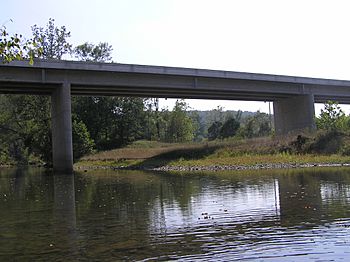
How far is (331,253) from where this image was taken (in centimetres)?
750

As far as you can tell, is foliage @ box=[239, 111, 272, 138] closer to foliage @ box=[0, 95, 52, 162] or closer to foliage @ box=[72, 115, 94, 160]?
foliage @ box=[72, 115, 94, 160]

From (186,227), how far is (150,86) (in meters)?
41.0

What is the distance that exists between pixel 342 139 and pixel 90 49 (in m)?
52.2

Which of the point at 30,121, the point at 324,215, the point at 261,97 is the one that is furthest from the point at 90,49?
the point at 324,215

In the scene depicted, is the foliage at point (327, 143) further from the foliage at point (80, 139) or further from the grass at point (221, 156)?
the foliage at point (80, 139)

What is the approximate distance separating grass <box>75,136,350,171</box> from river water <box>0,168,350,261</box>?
21732 mm

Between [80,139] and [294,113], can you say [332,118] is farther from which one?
[80,139]


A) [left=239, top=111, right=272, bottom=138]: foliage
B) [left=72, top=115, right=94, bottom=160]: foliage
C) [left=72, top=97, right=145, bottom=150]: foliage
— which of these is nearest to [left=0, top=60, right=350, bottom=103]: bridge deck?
[left=72, top=115, right=94, bottom=160]: foliage

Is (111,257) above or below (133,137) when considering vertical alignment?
below

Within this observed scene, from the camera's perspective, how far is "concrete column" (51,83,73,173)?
44688 mm

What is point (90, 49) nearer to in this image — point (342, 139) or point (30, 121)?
point (30, 121)

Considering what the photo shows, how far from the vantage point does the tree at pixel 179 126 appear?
96875 mm

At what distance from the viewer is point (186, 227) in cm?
1087

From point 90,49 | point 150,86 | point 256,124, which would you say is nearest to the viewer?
point 150,86
